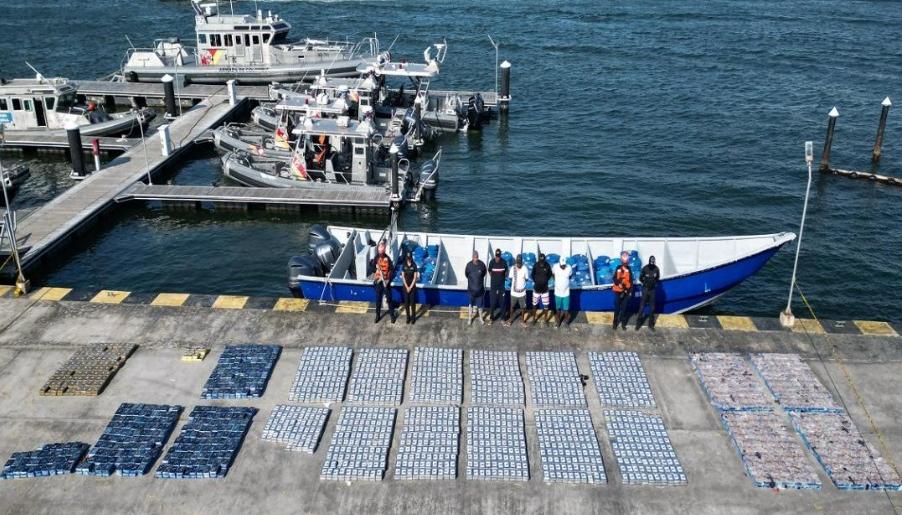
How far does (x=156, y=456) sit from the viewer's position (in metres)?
13.1

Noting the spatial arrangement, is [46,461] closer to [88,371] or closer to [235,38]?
[88,371]

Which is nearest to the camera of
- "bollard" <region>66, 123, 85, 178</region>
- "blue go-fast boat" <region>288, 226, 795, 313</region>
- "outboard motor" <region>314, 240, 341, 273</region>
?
"blue go-fast boat" <region>288, 226, 795, 313</region>

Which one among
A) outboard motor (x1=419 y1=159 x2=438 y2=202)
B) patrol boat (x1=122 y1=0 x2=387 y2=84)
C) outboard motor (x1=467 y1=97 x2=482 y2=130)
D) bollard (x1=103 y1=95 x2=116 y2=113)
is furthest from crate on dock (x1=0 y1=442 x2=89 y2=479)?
bollard (x1=103 y1=95 x2=116 y2=113)

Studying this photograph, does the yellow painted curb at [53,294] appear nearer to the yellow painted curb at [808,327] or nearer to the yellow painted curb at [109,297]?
the yellow painted curb at [109,297]

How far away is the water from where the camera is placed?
26172 millimetres

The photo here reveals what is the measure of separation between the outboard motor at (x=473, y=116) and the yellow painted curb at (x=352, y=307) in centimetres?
2326

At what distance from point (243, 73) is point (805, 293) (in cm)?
3215

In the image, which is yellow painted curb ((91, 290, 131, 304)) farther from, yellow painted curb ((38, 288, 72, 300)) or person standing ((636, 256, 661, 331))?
person standing ((636, 256, 661, 331))

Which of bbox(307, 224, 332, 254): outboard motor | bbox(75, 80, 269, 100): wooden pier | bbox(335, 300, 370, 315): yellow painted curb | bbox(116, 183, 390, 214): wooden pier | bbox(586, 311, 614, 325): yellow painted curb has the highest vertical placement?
bbox(75, 80, 269, 100): wooden pier

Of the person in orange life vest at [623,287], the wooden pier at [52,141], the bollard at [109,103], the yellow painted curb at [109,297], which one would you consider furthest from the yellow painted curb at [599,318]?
the bollard at [109,103]

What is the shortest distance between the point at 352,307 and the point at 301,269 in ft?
9.21

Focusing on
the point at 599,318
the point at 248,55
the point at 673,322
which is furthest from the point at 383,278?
the point at 248,55

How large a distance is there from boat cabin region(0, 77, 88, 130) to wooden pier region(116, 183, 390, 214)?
361 inches

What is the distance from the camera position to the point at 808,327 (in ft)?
55.2
